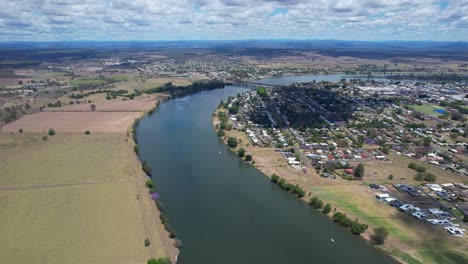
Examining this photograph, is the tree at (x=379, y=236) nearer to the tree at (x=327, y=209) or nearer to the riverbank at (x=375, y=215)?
the riverbank at (x=375, y=215)

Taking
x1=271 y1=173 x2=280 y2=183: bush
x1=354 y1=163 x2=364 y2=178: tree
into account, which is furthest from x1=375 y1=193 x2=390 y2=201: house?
x1=271 y1=173 x2=280 y2=183: bush

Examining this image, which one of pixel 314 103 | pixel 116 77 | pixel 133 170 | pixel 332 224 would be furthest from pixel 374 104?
pixel 116 77

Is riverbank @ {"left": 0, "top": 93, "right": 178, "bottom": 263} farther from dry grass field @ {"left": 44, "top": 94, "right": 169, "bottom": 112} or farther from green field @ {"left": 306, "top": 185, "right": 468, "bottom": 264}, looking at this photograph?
dry grass field @ {"left": 44, "top": 94, "right": 169, "bottom": 112}

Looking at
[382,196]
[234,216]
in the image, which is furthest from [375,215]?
[234,216]

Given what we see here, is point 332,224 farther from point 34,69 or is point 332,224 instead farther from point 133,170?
point 34,69

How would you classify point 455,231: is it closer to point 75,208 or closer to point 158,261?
point 158,261

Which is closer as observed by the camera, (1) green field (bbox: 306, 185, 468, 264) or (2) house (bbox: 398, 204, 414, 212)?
(1) green field (bbox: 306, 185, 468, 264)

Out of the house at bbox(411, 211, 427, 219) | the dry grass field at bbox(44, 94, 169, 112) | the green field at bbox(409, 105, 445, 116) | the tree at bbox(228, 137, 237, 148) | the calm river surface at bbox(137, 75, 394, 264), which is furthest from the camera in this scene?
the dry grass field at bbox(44, 94, 169, 112)
